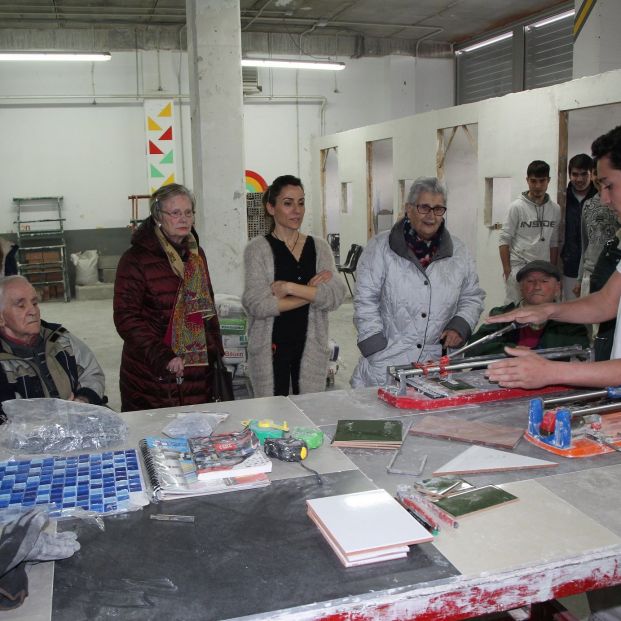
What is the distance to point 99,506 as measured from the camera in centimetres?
157

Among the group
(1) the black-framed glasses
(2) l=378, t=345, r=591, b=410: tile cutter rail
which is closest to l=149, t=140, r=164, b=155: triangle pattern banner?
(1) the black-framed glasses

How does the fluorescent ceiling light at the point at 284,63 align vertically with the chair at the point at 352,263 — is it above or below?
above

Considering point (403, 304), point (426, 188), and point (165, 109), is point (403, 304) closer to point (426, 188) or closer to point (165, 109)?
point (426, 188)

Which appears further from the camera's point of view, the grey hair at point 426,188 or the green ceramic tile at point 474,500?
the grey hair at point 426,188

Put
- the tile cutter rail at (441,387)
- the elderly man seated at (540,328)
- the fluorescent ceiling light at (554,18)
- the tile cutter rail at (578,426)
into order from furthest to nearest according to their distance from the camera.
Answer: the fluorescent ceiling light at (554,18) → the elderly man seated at (540,328) → the tile cutter rail at (441,387) → the tile cutter rail at (578,426)

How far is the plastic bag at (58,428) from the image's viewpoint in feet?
6.41

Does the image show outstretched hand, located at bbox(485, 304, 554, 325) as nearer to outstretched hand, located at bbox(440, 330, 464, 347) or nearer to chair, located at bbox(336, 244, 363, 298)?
outstretched hand, located at bbox(440, 330, 464, 347)

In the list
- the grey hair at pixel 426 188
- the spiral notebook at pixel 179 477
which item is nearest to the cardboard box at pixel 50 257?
the grey hair at pixel 426 188

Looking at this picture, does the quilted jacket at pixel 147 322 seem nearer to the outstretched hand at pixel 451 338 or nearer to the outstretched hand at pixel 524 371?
the outstretched hand at pixel 451 338

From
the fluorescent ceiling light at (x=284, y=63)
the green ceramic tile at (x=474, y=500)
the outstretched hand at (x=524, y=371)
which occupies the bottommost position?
the green ceramic tile at (x=474, y=500)

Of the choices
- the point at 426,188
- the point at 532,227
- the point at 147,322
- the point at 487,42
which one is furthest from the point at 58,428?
the point at 487,42

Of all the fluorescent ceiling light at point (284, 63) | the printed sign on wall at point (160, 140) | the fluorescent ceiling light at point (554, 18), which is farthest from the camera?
the printed sign on wall at point (160, 140)

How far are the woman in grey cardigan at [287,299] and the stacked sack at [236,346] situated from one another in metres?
1.37

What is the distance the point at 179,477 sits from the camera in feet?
5.53
